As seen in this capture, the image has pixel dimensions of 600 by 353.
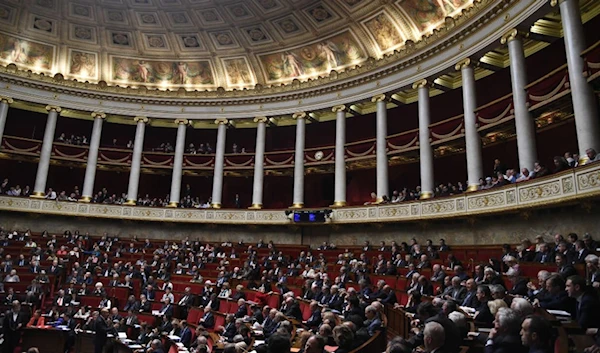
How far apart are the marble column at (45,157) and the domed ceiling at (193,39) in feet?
8.36

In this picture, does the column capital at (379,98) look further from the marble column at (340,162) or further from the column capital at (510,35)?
the column capital at (510,35)

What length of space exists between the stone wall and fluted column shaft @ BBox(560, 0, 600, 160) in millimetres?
1784

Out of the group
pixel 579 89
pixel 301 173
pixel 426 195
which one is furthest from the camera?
pixel 301 173

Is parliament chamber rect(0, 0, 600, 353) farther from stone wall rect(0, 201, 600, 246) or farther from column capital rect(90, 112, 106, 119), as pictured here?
column capital rect(90, 112, 106, 119)

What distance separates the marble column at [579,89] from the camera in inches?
462

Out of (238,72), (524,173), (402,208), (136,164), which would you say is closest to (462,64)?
(402,208)

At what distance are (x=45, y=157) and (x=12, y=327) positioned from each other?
1580cm

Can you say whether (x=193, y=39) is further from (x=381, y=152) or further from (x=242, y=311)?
(x=242, y=311)

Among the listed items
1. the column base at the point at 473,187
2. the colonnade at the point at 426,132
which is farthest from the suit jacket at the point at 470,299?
the column base at the point at 473,187

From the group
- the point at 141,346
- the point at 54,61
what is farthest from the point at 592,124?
the point at 54,61

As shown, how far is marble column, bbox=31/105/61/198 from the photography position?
23.2m

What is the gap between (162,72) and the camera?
87.9ft

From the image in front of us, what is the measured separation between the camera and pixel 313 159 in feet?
76.6

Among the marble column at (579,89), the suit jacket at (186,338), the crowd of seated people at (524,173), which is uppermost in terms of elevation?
the marble column at (579,89)
